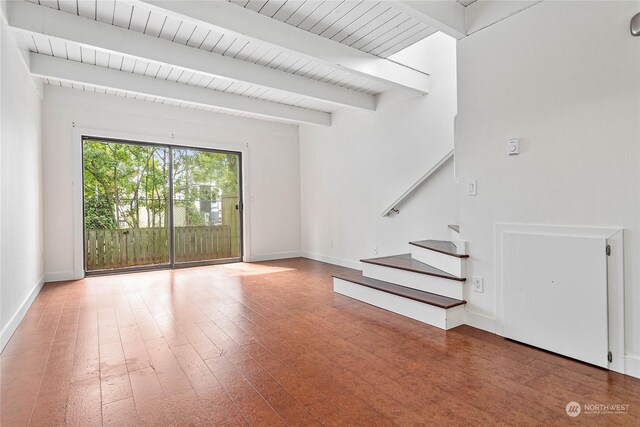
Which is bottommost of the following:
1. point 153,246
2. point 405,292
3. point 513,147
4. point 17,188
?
point 405,292

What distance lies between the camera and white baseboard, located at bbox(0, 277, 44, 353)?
2471 millimetres

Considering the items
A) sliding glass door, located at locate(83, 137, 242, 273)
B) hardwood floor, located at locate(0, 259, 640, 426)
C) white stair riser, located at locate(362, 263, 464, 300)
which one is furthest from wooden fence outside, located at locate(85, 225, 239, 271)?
white stair riser, located at locate(362, 263, 464, 300)

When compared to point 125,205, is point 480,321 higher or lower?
lower

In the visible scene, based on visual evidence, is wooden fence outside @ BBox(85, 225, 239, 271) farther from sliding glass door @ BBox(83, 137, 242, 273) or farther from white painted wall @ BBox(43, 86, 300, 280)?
white painted wall @ BBox(43, 86, 300, 280)

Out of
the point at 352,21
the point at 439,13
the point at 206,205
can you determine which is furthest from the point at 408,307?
the point at 206,205

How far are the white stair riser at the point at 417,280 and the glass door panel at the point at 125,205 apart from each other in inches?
151

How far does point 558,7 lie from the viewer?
2254 millimetres

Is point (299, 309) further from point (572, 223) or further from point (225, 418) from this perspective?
point (572, 223)

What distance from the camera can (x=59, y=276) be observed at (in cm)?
471

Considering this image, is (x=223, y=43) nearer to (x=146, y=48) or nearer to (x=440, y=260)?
(x=146, y=48)

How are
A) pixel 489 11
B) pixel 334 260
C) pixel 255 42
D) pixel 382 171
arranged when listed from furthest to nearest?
1. pixel 334 260
2. pixel 382 171
3. pixel 255 42
4. pixel 489 11

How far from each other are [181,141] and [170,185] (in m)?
0.79

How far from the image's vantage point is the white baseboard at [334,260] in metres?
5.44

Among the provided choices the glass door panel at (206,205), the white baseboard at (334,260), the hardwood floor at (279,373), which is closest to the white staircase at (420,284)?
the hardwood floor at (279,373)
